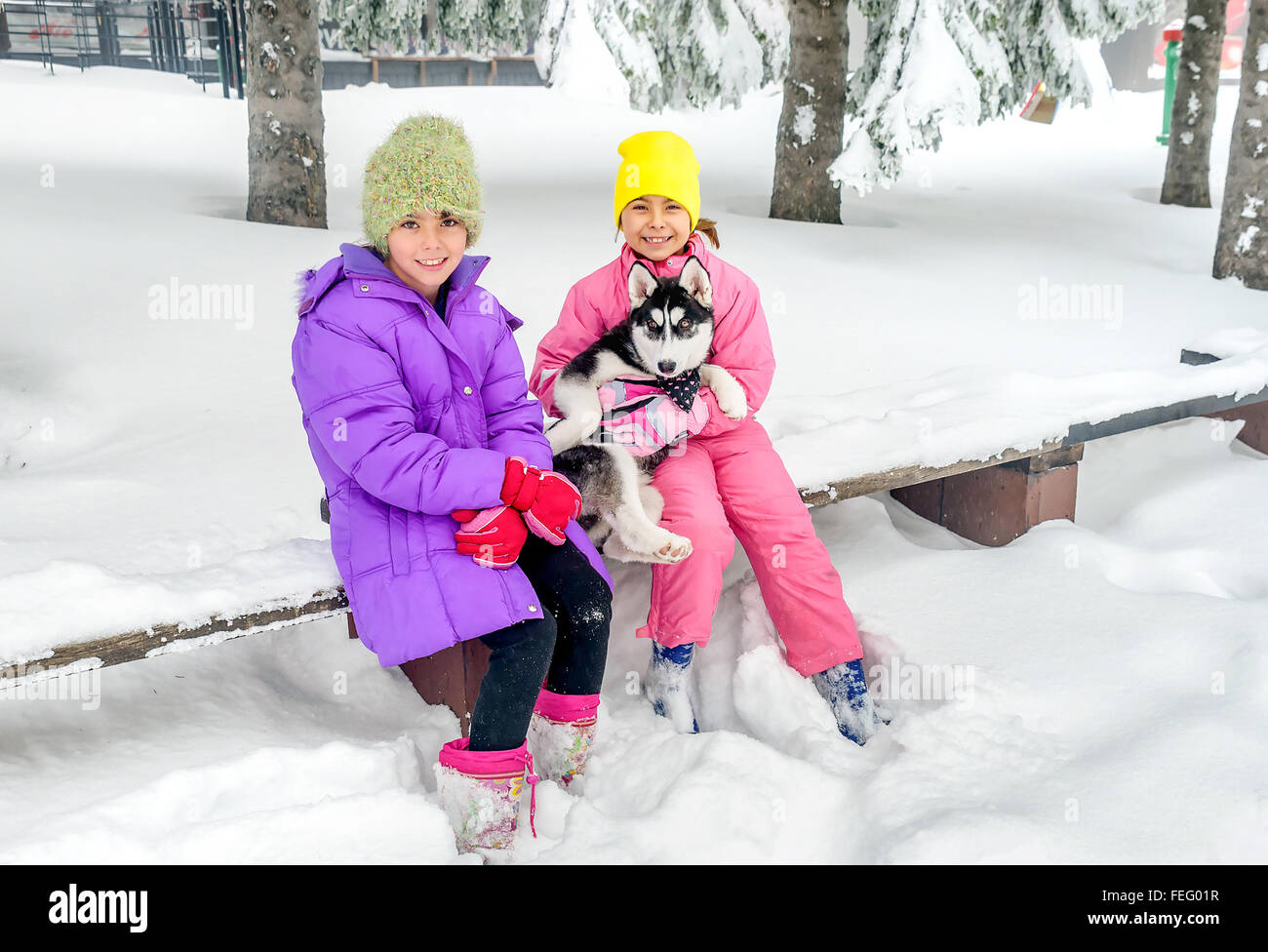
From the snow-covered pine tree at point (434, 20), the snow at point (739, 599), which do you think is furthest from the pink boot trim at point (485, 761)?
the snow-covered pine tree at point (434, 20)

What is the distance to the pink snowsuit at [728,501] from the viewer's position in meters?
3.01

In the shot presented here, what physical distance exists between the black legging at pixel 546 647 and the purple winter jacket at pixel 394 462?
2.9 inches

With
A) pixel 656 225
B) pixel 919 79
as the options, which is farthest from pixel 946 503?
pixel 919 79

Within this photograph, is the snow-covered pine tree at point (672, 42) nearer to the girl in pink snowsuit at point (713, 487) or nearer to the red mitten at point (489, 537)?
the girl in pink snowsuit at point (713, 487)

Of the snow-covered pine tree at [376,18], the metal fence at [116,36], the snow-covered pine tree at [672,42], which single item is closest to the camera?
the snow-covered pine tree at [672,42]

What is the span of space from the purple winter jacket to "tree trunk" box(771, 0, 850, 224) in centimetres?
787

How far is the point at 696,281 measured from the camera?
3182mm

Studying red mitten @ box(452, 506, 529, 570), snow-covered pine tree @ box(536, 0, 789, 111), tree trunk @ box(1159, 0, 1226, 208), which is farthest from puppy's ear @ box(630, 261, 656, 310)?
tree trunk @ box(1159, 0, 1226, 208)

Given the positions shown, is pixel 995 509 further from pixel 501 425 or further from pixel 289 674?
pixel 289 674

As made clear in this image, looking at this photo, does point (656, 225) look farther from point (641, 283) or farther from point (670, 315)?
point (670, 315)

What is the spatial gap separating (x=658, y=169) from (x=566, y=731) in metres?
1.71

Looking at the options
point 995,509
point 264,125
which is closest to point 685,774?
point 995,509

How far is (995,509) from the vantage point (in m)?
4.04

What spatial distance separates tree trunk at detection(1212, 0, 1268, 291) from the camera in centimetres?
811
